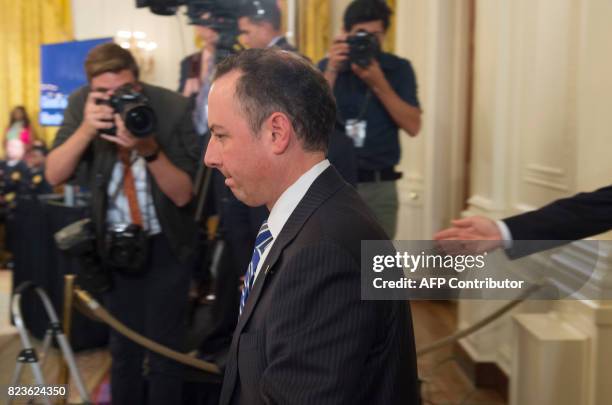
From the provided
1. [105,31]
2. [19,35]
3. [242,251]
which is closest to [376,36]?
[242,251]

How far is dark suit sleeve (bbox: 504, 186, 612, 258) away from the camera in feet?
5.28

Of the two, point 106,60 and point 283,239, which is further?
point 106,60

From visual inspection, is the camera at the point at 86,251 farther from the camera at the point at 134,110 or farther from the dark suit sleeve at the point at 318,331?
the dark suit sleeve at the point at 318,331

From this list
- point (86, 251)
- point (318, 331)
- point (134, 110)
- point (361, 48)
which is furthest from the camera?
point (361, 48)

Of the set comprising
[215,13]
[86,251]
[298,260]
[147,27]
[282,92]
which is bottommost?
[86,251]

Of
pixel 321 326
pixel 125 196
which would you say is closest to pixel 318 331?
pixel 321 326

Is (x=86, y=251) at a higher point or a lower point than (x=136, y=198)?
lower

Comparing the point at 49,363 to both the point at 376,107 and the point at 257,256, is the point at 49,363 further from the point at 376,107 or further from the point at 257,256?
the point at 257,256

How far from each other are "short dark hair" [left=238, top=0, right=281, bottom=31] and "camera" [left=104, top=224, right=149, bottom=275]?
811 millimetres

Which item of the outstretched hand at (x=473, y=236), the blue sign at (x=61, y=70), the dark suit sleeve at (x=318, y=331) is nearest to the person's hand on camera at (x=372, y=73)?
the outstretched hand at (x=473, y=236)

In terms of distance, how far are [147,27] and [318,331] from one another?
816cm

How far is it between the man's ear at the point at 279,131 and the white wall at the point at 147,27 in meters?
7.68

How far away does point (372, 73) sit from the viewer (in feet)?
9.04

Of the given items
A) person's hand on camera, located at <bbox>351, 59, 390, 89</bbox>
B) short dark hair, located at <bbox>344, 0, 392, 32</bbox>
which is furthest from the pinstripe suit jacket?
short dark hair, located at <bbox>344, 0, 392, 32</bbox>
